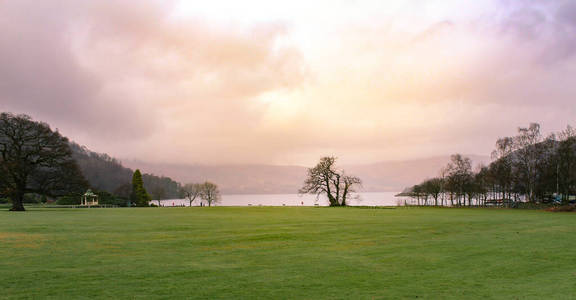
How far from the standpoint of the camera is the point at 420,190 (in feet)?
372

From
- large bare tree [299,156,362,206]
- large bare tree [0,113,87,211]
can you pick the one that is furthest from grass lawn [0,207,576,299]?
large bare tree [299,156,362,206]

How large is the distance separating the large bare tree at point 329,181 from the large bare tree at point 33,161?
3948cm

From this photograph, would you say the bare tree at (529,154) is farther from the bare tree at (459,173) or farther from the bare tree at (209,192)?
the bare tree at (209,192)

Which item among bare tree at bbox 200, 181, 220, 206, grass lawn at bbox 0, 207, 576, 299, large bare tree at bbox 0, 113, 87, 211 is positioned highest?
large bare tree at bbox 0, 113, 87, 211

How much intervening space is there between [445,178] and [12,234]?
312 feet

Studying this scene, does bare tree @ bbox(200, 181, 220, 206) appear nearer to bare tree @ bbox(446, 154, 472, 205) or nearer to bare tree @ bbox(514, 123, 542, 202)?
bare tree @ bbox(446, 154, 472, 205)

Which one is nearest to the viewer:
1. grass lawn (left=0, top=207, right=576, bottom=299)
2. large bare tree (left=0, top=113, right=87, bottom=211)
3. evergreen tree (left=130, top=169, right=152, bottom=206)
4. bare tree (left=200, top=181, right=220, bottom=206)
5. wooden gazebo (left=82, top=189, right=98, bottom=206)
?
grass lawn (left=0, top=207, right=576, bottom=299)

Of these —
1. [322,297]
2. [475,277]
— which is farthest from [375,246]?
[322,297]

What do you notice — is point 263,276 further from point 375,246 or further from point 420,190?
point 420,190

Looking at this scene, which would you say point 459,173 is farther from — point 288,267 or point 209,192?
point 288,267

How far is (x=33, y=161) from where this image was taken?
203ft

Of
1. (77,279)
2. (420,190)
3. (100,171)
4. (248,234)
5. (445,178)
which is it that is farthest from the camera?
(100,171)

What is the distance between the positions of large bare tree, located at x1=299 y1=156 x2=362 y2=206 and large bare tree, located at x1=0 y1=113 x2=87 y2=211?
130 ft

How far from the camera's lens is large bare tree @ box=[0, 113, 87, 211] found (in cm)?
5984
